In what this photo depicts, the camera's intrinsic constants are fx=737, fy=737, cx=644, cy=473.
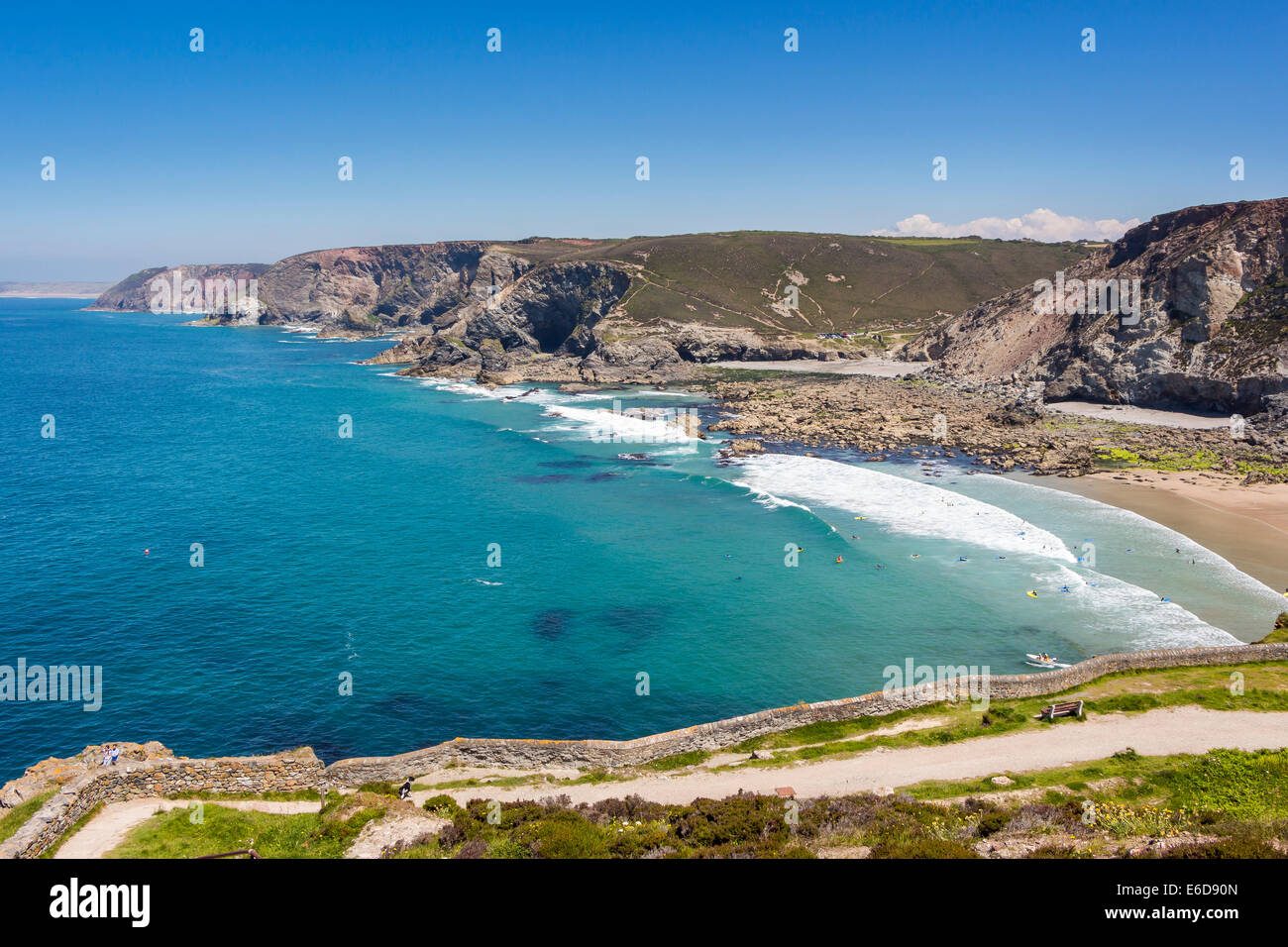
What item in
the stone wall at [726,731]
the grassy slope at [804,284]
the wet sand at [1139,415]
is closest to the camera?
the stone wall at [726,731]

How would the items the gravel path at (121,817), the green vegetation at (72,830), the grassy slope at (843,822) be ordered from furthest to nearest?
the gravel path at (121,817), the green vegetation at (72,830), the grassy slope at (843,822)

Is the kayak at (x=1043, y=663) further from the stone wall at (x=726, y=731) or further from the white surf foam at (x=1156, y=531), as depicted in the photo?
the white surf foam at (x=1156, y=531)

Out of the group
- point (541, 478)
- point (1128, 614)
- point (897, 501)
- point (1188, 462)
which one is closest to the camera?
point (1128, 614)

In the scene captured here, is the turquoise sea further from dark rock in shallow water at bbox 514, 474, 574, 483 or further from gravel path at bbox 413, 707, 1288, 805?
gravel path at bbox 413, 707, 1288, 805

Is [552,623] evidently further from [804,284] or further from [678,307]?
[804,284]

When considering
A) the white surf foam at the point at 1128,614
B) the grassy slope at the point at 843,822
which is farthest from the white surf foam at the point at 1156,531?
the grassy slope at the point at 843,822

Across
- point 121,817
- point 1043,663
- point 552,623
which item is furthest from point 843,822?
point 552,623
